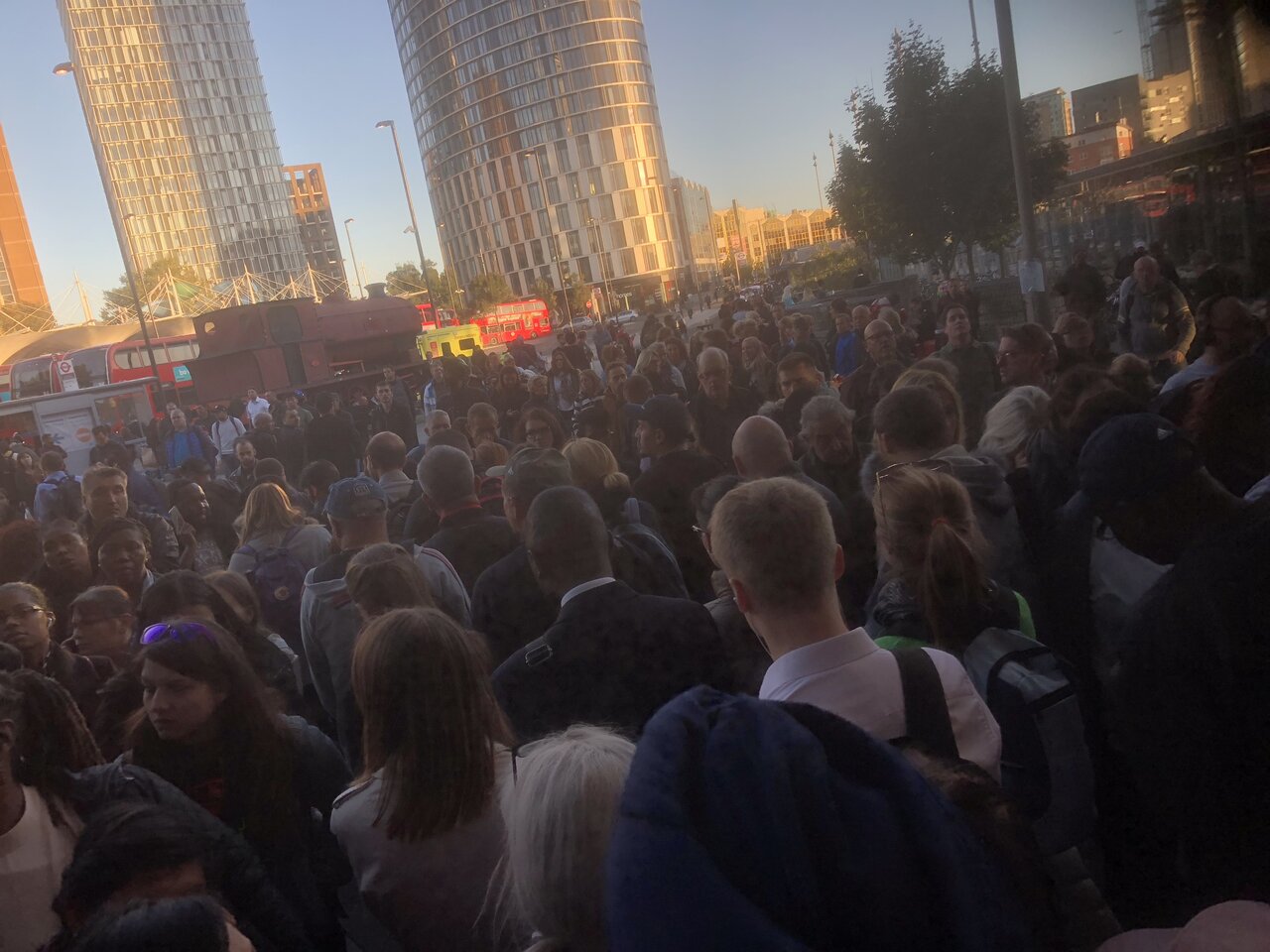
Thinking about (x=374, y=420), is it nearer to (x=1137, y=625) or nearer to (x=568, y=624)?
(x=568, y=624)

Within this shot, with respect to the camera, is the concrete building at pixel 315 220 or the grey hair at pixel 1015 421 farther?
the concrete building at pixel 315 220

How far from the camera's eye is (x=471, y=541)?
3451mm

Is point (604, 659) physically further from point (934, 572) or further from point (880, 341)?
point (880, 341)

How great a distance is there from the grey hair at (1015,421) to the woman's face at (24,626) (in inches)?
130

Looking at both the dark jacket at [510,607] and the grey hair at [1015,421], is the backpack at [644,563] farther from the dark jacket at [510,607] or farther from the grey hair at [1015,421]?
the grey hair at [1015,421]

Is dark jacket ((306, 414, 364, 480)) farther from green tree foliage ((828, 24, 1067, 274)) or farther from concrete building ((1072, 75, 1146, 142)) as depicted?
green tree foliage ((828, 24, 1067, 274))

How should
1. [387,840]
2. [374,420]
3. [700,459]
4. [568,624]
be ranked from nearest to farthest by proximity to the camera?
[387,840] → [568,624] → [700,459] → [374,420]

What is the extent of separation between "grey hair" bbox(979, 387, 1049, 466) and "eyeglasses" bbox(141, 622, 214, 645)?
2.65m

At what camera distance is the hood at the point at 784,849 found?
2.20 ft

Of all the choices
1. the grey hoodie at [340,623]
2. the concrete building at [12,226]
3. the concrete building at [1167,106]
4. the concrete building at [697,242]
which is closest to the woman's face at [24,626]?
the grey hoodie at [340,623]

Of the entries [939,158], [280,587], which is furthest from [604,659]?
[939,158]

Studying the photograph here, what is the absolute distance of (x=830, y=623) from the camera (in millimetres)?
1550

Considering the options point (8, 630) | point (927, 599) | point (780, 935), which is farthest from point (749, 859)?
point (8, 630)

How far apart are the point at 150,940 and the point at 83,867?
42cm
